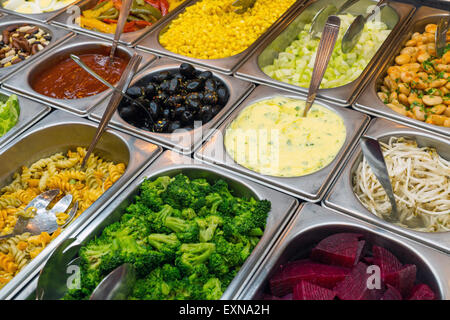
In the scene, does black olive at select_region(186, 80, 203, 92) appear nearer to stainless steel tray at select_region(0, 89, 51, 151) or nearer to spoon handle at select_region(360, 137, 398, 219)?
stainless steel tray at select_region(0, 89, 51, 151)

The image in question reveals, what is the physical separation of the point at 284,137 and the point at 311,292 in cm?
109

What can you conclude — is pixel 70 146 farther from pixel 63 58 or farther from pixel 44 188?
pixel 63 58

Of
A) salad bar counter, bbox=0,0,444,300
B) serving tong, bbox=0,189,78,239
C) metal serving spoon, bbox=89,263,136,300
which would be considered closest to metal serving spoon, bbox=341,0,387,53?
salad bar counter, bbox=0,0,444,300

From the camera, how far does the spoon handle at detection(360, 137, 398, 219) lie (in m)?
2.06

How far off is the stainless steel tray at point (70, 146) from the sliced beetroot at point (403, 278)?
4.66 feet

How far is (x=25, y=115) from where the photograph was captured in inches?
110

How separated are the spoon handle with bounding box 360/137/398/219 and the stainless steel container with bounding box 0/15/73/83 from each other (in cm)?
269

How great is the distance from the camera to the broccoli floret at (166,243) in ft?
6.32

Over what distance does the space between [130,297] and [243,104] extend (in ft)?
4.95

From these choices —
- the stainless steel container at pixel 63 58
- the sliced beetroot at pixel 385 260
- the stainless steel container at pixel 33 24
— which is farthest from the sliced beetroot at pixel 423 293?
the stainless steel container at pixel 33 24

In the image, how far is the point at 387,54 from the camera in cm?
319
